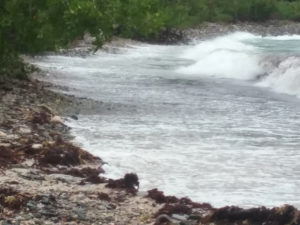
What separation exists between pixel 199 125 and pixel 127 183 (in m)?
7.03

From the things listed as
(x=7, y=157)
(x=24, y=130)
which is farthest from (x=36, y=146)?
(x=24, y=130)

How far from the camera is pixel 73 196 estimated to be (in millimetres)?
10352

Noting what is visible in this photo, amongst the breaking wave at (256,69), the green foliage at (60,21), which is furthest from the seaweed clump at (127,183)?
the breaking wave at (256,69)

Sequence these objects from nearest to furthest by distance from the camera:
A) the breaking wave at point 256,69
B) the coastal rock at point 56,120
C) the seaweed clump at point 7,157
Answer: the seaweed clump at point 7,157, the coastal rock at point 56,120, the breaking wave at point 256,69

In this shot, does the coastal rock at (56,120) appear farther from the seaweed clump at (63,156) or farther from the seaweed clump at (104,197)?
A: the seaweed clump at (104,197)

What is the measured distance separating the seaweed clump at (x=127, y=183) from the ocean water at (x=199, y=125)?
1.22 feet

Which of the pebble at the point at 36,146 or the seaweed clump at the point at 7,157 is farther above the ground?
the seaweed clump at the point at 7,157

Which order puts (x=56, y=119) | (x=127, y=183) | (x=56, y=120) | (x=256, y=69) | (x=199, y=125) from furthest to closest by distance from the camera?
(x=256, y=69) → (x=199, y=125) → (x=56, y=119) → (x=56, y=120) → (x=127, y=183)

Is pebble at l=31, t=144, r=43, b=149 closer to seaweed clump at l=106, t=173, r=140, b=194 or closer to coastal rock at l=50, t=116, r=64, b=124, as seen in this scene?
seaweed clump at l=106, t=173, r=140, b=194

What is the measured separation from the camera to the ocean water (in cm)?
1231

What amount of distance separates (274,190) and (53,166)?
10.8 ft

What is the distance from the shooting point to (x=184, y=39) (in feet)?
203

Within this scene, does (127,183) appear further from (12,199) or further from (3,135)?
(3,135)

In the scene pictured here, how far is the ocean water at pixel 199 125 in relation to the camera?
1231cm
